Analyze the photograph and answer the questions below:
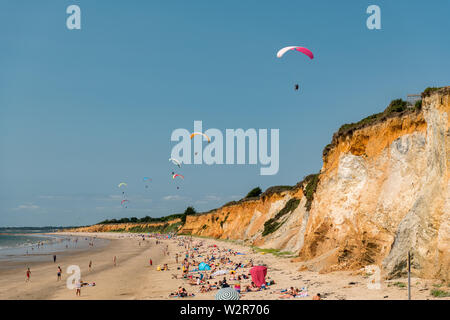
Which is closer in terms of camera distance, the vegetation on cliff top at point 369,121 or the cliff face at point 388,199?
the cliff face at point 388,199

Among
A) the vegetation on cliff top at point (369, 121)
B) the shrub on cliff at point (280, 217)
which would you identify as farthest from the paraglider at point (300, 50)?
the shrub on cliff at point (280, 217)

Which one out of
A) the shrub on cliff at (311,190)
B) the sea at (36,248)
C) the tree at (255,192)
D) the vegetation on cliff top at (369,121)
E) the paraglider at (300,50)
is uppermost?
the paraglider at (300,50)

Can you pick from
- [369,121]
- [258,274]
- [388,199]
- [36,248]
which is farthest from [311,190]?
[36,248]

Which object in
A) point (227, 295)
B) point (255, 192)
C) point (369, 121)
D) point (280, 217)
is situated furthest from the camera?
point (255, 192)

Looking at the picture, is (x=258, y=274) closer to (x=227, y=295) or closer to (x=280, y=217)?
(x=227, y=295)

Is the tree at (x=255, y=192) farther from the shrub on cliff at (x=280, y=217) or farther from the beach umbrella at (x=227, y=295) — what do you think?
the beach umbrella at (x=227, y=295)

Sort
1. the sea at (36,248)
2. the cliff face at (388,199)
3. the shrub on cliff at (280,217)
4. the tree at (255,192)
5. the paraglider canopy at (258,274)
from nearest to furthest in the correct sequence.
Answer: the cliff face at (388,199) → the paraglider canopy at (258,274) → the shrub on cliff at (280,217) → the sea at (36,248) → the tree at (255,192)

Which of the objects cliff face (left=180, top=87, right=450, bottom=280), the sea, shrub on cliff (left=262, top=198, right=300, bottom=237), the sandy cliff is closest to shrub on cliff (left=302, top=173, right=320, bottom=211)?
the sandy cliff
